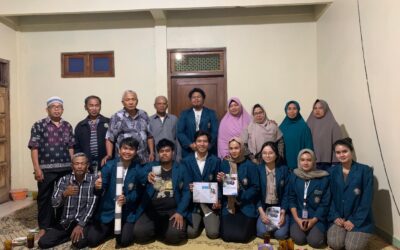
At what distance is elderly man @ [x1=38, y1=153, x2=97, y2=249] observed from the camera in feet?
10.6

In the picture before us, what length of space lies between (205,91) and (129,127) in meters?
2.00

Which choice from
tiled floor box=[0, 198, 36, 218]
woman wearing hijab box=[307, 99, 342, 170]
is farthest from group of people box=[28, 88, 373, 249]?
tiled floor box=[0, 198, 36, 218]

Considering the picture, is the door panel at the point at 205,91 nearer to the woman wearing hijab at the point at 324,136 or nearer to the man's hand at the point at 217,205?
the woman wearing hijab at the point at 324,136

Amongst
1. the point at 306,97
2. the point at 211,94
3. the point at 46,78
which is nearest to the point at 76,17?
the point at 46,78

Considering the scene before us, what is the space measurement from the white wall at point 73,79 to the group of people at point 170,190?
171 cm

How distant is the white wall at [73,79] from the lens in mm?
5473

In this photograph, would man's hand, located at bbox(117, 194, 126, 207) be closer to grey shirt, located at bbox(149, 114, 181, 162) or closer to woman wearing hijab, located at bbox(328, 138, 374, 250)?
grey shirt, located at bbox(149, 114, 181, 162)

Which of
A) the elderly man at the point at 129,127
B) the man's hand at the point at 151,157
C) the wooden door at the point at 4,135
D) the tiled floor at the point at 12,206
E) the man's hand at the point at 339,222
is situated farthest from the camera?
the wooden door at the point at 4,135

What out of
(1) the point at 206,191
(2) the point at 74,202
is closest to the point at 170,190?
(1) the point at 206,191

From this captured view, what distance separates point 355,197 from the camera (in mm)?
3145

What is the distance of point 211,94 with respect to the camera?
5.46 meters

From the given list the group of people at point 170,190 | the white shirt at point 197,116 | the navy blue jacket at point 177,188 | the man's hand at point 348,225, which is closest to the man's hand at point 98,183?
the group of people at point 170,190

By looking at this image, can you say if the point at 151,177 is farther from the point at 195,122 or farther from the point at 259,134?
the point at 259,134

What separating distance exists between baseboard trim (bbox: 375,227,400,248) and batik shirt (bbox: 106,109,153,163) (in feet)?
8.49
